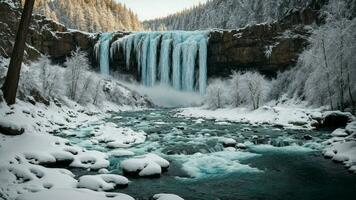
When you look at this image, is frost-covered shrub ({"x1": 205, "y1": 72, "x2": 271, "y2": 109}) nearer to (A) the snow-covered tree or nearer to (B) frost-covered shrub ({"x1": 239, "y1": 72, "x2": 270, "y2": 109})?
(B) frost-covered shrub ({"x1": 239, "y1": 72, "x2": 270, "y2": 109})

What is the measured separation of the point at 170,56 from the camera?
7419 centimetres

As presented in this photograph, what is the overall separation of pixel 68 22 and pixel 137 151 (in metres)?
117

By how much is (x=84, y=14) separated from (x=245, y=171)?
123550 millimetres

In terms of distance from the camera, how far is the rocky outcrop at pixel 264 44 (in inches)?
2391

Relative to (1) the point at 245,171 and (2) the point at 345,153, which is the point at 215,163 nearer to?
(1) the point at 245,171

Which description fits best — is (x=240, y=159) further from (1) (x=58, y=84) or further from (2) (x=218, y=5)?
(2) (x=218, y=5)

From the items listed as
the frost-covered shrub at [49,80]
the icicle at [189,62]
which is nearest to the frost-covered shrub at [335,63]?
the frost-covered shrub at [49,80]

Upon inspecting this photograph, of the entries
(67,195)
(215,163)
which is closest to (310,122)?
(215,163)

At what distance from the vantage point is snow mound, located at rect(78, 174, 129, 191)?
1126 centimetres

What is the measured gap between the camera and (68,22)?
126125 millimetres

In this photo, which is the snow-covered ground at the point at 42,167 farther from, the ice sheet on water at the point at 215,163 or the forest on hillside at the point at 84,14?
the forest on hillside at the point at 84,14

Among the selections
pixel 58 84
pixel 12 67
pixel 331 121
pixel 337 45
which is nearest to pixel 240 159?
pixel 12 67

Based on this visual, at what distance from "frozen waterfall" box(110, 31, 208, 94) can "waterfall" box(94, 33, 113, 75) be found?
4.96ft

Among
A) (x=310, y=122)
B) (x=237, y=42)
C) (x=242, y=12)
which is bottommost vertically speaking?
(x=310, y=122)
